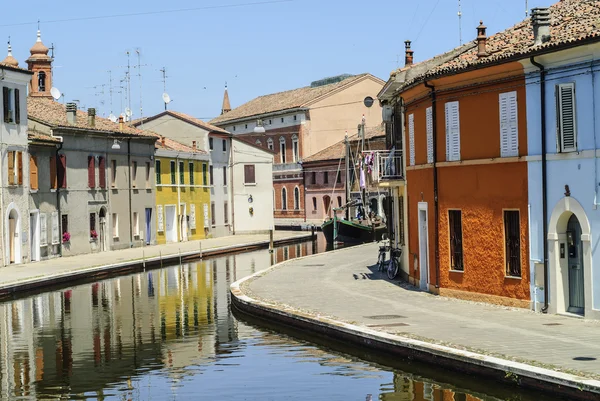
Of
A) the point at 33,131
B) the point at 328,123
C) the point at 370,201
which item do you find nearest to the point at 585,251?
the point at 33,131

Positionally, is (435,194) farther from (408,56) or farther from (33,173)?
(33,173)

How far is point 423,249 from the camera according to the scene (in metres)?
28.7

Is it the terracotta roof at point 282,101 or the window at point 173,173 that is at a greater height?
the terracotta roof at point 282,101

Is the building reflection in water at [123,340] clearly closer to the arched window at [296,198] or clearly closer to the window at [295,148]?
the arched window at [296,198]

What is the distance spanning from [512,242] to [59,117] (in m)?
34.8

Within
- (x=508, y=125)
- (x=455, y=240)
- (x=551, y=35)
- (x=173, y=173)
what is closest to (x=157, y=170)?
(x=173, y=173)

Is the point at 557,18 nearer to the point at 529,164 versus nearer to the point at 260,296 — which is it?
the point at 529,164

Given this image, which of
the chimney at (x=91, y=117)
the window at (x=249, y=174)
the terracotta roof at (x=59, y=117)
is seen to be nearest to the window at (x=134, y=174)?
the terracotta roof at (x=59, y=117)

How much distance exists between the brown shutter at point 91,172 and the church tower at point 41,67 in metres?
9.92

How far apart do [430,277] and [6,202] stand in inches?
920

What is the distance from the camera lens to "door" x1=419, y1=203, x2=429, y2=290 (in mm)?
28464

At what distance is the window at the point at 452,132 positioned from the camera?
2570cm

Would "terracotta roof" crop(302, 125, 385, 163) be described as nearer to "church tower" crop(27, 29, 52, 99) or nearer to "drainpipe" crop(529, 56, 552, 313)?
"church tower" crop(27, 29, 52, 99)

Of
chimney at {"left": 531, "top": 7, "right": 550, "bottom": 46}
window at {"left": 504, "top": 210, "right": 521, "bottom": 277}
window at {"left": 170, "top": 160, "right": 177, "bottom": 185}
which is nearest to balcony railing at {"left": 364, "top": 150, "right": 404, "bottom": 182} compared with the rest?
window at {"left": 504, "top": 210, "right": 521, "bottom": 277}
